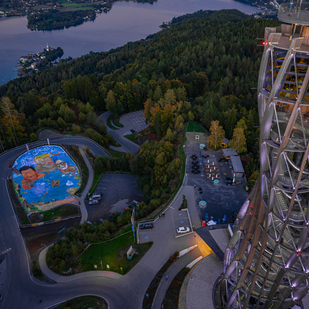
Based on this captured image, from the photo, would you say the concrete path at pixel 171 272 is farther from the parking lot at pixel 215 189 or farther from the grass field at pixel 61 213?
the grass field at pixel 61 213

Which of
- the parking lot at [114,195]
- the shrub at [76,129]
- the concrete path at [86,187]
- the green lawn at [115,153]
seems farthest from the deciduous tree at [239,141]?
the shrub at [76,129]

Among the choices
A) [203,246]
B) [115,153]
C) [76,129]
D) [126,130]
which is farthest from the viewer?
[126,130]

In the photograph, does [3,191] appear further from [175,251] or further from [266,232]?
[266,232]

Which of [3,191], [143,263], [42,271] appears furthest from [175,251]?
[3,191]

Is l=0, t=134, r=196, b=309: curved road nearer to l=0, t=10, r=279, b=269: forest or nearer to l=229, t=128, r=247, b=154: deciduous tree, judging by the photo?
l=0, t=10, r=279, b=269: forest

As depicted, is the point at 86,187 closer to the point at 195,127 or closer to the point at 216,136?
the point at 216,136

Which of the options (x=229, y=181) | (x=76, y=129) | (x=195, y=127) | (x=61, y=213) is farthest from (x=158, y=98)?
(x=61, y=213)
